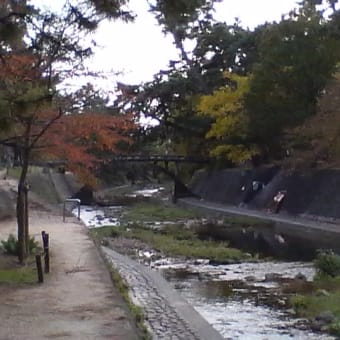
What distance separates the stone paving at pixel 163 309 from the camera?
11.9 m

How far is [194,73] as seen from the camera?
54.5m

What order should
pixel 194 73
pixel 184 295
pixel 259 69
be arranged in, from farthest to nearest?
pixel 194 73
pixel 259 69
pixel 184 295

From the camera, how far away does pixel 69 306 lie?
11992 millimetres

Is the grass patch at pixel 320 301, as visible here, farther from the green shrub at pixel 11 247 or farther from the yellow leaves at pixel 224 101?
the yellow leaves at pixel 224 101

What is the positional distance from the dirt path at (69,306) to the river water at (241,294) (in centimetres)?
206

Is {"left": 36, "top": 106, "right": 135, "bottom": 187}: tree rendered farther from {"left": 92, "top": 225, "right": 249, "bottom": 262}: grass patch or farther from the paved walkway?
{"left": 92, "top": 225, "right": 249, "bottom": 262}: grass patch

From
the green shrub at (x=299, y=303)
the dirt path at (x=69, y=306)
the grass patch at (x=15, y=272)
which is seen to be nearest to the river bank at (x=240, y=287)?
the green shrub at (x=299, y=303)

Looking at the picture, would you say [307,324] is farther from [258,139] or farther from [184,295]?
[258,139]

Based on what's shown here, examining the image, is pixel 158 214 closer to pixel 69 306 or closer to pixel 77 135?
pixel 77 135

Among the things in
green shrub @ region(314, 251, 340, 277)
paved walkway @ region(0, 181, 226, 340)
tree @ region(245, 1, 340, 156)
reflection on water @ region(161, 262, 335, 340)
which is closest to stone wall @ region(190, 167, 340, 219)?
tree @ region(245, 1, 340, 156)

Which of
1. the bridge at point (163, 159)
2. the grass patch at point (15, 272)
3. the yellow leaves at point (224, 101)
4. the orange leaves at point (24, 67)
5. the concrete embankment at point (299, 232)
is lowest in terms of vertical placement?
the concrete embankment at point (299, 232)

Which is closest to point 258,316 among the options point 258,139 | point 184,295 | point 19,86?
point 184,295

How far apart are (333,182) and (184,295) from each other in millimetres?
21212

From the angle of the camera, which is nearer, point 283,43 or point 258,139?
point 283,43
